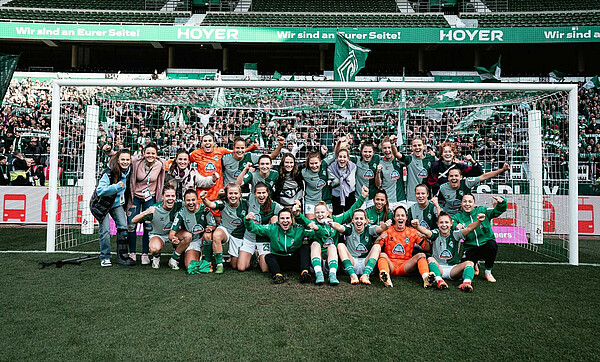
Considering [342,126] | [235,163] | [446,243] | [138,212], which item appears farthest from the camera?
[342,126]

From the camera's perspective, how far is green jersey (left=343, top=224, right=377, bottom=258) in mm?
4719

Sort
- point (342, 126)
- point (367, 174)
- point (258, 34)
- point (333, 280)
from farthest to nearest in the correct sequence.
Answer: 1. point (258, 34)
2. point (342, 126)
3. point (367, 174)
4. point (333, 280)

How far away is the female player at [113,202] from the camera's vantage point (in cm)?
498

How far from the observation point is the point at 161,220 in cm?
513

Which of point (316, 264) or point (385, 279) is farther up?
point (316, 264)

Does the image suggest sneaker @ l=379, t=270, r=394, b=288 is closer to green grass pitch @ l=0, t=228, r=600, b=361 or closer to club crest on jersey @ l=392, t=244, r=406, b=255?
green grass pitch @ l=0, t=228, r=600, b=361

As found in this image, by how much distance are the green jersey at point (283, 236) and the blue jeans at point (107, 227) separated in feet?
5.59

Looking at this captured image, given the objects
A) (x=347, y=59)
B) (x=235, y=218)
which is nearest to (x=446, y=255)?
(x=235, y=218)

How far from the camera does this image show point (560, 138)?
1041cm

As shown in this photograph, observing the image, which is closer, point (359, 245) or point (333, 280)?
point (333, 280)

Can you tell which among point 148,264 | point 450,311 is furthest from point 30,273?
point 450,311

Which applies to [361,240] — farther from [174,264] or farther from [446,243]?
[174,264]

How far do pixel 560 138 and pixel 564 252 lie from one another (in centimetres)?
508

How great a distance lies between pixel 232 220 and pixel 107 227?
1.57 metres
